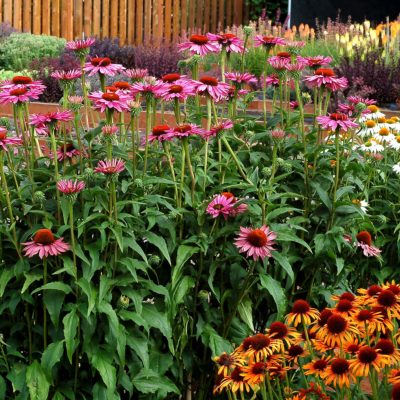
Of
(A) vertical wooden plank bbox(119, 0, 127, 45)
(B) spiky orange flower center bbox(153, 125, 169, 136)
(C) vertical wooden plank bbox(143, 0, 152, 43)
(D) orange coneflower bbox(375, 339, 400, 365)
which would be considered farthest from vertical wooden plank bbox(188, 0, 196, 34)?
(D) orange coneflower bbox(375, 339, 400, 365)

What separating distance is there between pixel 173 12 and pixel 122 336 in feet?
46.0

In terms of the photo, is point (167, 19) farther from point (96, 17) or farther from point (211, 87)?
point (211, 87)

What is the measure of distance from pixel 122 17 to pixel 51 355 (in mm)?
13211

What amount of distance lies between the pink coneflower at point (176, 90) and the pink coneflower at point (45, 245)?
2.04 ft

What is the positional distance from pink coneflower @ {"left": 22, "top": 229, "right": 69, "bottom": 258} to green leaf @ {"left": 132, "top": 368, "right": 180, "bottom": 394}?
0.45 m

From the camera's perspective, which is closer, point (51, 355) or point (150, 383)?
point (51, 355)

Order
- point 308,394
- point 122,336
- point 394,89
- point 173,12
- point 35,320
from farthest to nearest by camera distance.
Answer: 1. point 173,12
2. point 394,89
3. point 35,320
4. point 122,336
5. point 308,394

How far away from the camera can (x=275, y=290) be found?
286 centimetres

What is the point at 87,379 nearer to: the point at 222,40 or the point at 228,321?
the point at 228,321

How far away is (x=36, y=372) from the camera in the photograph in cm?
267

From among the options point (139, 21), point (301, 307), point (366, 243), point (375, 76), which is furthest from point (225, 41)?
point (139, 21)

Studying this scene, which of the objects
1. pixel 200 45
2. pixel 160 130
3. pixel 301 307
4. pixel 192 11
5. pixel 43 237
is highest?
pixel 200 45

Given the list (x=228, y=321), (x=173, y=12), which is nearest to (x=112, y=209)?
(x=228, y=321)

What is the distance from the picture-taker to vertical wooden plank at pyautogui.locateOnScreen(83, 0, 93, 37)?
14836 mm
